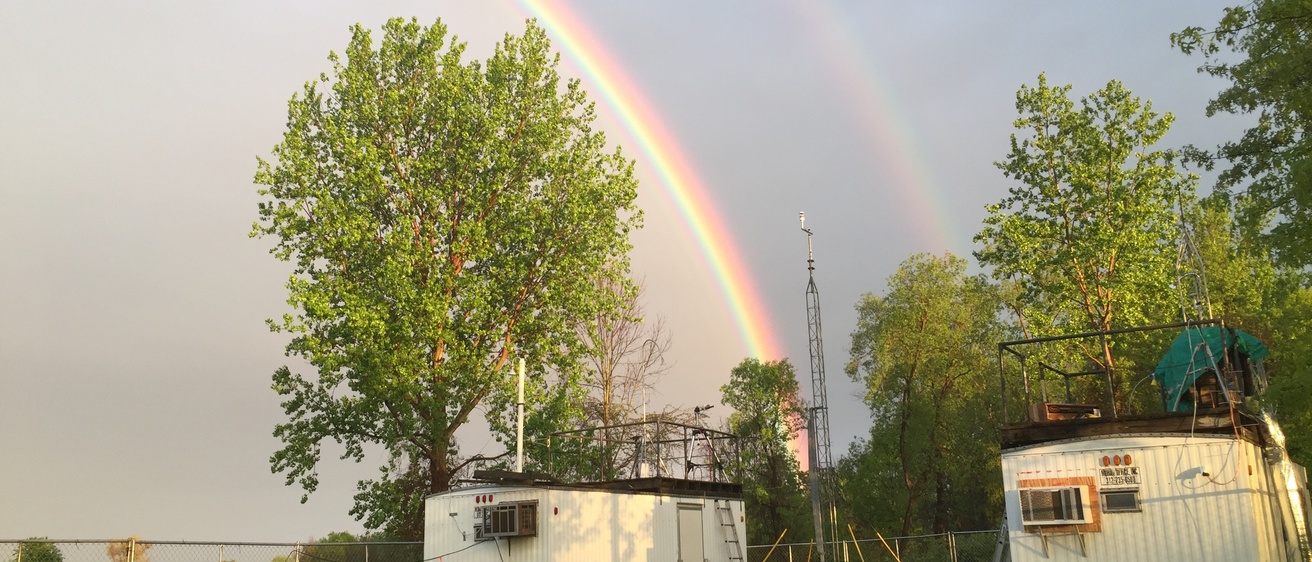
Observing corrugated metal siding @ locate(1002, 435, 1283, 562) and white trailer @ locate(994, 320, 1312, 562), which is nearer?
corrugated metal siding @ locate(1002, 435, 1283, 562)

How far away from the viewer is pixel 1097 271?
31641 millimetres

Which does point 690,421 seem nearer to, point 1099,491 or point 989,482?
point 989,482

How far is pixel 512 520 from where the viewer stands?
65.2 feet

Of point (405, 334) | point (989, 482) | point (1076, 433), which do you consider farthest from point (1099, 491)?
point (989, 482)

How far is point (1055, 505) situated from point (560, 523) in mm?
9595

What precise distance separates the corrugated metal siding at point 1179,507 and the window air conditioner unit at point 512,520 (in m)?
9.29

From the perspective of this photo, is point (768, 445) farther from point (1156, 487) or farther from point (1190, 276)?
point (1156, 487)

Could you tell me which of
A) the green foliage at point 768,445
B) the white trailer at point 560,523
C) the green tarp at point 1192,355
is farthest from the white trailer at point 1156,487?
the green foliage at point 768,445

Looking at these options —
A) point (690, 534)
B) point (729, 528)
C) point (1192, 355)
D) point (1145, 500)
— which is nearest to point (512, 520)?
point (690, 534)

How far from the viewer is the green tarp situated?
58.0ft

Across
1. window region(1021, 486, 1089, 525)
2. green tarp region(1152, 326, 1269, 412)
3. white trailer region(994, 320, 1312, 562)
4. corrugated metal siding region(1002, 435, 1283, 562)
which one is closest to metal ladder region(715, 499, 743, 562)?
white trailer region(994, 320, 1312, 562)

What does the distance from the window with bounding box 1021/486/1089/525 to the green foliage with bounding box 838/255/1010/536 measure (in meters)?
33.3

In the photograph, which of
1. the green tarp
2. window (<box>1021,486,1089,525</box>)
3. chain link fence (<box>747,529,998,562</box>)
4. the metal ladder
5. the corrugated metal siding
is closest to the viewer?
the corrugated metal siding

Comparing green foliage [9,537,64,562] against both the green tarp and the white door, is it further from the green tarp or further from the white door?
the green tarp
